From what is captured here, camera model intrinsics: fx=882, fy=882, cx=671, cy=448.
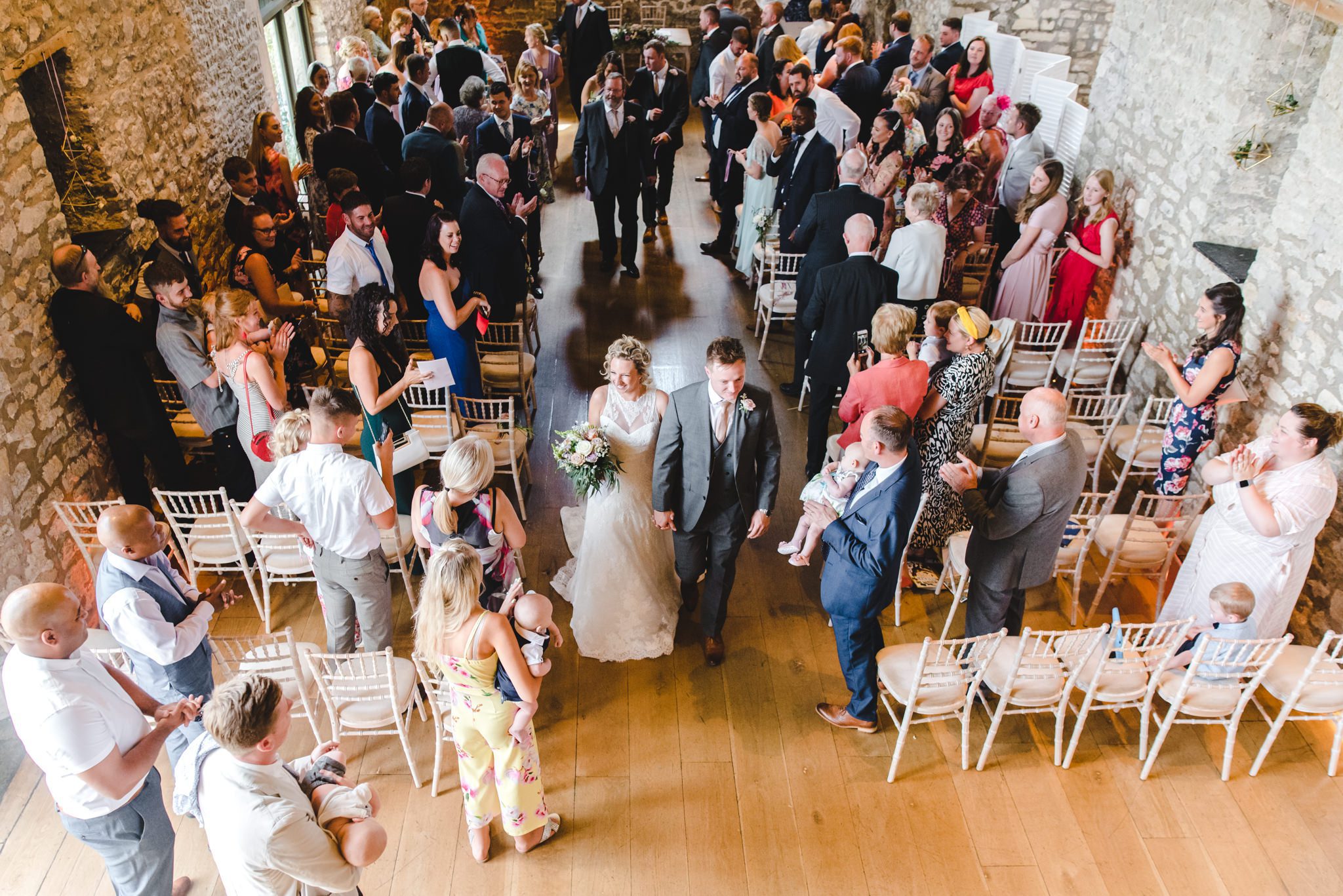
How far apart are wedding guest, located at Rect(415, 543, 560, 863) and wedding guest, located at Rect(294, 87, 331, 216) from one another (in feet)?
18.5

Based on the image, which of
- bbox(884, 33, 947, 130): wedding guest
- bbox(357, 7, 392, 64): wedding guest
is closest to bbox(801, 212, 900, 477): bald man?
bbox(884, 33, 947, 130): wedding guest

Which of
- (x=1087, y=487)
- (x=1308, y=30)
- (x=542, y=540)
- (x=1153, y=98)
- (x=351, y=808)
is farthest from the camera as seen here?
(x=1153, y=98)

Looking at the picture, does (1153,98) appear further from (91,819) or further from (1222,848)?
(91,819)

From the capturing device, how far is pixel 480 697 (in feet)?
10.6

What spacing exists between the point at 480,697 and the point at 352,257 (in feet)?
11.2

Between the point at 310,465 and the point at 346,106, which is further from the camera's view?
the point at 346,106

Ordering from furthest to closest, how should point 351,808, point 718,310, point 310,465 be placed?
point 718,310
point 310,465
point 351,808

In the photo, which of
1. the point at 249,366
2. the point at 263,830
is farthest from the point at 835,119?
the point at 263,830

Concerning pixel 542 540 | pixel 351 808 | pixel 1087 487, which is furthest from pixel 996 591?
pixel 351 808

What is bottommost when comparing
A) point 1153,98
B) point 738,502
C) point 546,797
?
point 546,797

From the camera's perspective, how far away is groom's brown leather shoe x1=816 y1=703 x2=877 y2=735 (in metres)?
4.35

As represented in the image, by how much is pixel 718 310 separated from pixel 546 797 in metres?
5.14

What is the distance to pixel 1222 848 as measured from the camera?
388cm

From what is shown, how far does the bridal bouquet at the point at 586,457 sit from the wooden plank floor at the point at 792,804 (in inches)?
43.9
